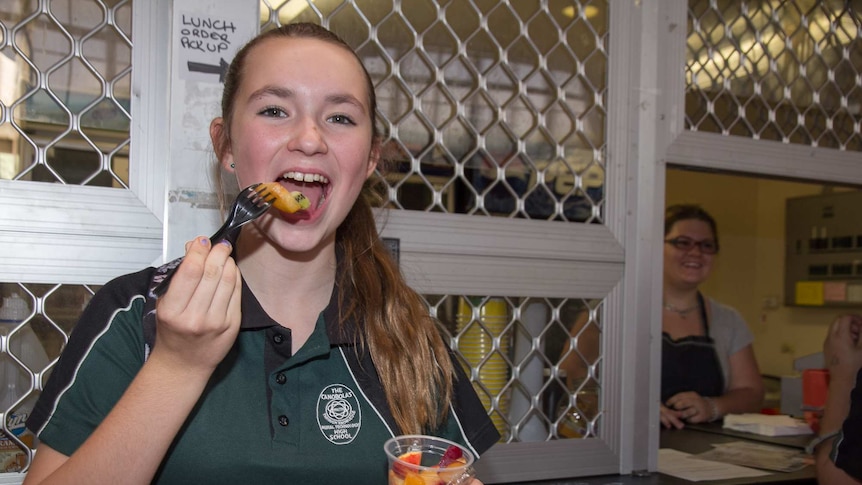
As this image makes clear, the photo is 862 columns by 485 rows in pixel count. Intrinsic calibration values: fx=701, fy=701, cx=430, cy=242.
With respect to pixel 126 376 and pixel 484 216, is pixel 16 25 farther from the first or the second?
pixel 484 216

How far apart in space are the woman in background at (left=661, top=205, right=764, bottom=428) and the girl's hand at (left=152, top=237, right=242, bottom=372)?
8.21ft

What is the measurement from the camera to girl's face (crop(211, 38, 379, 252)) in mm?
1181

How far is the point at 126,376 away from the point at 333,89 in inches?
22.6

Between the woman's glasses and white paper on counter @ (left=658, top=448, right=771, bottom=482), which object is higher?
the woman's glasses

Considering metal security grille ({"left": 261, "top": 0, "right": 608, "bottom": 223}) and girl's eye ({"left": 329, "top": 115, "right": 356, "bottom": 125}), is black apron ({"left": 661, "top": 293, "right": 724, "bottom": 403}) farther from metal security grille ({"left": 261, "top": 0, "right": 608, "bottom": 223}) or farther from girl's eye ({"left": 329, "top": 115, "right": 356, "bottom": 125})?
girl's eye ({"left": 329, "top": 115, "right": 356, "bottom": 125})

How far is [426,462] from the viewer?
3.35 ft

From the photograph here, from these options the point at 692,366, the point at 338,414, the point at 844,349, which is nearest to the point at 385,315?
the point at 338,414

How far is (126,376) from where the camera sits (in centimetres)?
→ 106

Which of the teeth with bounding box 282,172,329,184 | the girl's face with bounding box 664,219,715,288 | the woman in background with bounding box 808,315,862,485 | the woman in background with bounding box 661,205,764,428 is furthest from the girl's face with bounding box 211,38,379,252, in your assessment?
the girl's face with bounding box 664,219,715,288

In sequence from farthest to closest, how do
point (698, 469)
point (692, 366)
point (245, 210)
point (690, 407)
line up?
point (692, 366)
point (690, 407)
point (698, 469)
point (245, 210)

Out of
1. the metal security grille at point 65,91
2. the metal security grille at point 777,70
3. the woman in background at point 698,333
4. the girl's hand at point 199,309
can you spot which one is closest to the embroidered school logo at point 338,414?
the girl's hand at point 199,309

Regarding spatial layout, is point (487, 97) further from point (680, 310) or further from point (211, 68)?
point (680, 310)

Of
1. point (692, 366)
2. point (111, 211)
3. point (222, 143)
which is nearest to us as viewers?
point (222, 143)

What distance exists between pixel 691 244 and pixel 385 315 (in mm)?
2372
